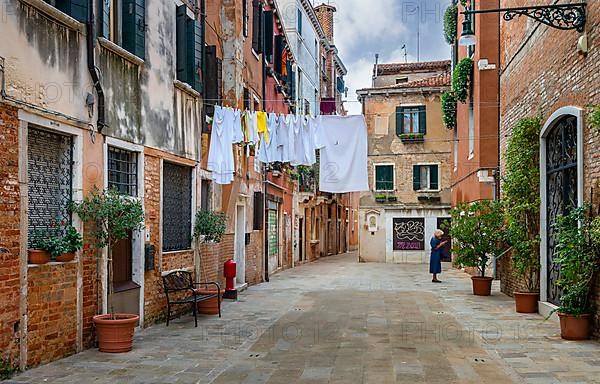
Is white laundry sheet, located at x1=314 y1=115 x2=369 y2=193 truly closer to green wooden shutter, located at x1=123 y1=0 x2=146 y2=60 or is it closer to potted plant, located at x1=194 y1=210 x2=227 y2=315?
potted plant, located at x1=194 y1=210 x2=227 y2=315

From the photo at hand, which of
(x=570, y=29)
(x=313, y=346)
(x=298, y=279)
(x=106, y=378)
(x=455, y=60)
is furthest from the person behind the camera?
(x=455, y=60)

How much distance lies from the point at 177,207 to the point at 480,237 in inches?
285

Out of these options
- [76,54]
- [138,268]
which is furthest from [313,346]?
[76,54]

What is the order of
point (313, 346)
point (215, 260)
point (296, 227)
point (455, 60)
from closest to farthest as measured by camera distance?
point (313, 346) → point (215, 260) → point (455, 60) → point (296, 227)

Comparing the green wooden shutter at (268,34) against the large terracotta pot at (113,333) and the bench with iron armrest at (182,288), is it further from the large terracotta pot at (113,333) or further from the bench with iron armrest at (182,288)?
the large terracotta pot at (113,333)

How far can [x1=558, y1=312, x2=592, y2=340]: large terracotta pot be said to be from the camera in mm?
9141

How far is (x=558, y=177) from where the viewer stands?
36.9ft

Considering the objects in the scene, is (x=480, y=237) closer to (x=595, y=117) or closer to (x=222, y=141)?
(x=222, y=141)

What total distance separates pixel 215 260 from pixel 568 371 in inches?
315

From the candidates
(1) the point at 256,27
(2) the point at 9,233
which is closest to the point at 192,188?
(2) the point at 9,233

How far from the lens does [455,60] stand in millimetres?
24969

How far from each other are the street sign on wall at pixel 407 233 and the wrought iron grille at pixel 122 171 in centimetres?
2199

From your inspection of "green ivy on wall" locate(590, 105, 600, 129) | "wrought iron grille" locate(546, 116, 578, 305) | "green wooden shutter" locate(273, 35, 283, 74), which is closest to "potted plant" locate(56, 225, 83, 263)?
"green ivy on wall" locate(590, 105, 600, 129)

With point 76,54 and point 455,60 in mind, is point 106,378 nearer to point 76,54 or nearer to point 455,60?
point 76,54
